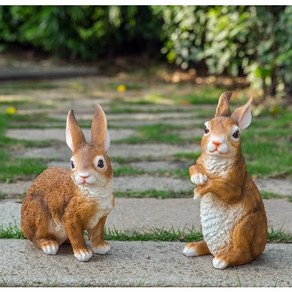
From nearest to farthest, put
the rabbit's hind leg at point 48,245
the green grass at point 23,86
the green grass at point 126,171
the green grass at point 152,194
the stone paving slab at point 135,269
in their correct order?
the stone paving slab at point 135,269 → the rabbit's hind leg at point 48,245 → the green grass at point 152,194 → the green grass at point 126,171 → the green grass at point 23,86

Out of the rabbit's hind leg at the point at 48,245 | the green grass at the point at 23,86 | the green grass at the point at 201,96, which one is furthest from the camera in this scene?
the green grass at the point at 23,86

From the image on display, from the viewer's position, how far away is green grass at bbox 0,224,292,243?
3947 millimetres

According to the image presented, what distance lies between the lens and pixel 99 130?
3.54 metres

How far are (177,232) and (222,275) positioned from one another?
69 cm

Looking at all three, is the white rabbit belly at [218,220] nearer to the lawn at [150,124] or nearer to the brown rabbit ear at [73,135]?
the brown rabbit ear at [73,135]

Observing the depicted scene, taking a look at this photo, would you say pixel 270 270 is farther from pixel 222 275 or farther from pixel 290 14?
pixel 290 14

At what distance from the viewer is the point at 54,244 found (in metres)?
3.64

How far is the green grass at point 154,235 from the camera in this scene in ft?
13.0

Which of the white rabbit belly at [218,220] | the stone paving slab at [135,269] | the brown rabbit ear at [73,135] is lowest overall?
the stone paving slab at [135,269]

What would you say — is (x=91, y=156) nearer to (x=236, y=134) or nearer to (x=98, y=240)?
(x=98, y=240)

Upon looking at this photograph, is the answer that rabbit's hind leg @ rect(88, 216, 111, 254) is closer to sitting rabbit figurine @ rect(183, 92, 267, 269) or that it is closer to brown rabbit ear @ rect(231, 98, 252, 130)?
sitting rabbit figurine @ rect(183, 92, 267, 269)

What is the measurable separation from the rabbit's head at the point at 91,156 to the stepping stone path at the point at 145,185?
419mm

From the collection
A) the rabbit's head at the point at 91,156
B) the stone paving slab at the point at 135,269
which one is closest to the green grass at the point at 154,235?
the stone paving slab at the point at 135,269

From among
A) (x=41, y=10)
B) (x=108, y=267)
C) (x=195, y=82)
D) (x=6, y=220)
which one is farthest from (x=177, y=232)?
(x=41, y=10)
